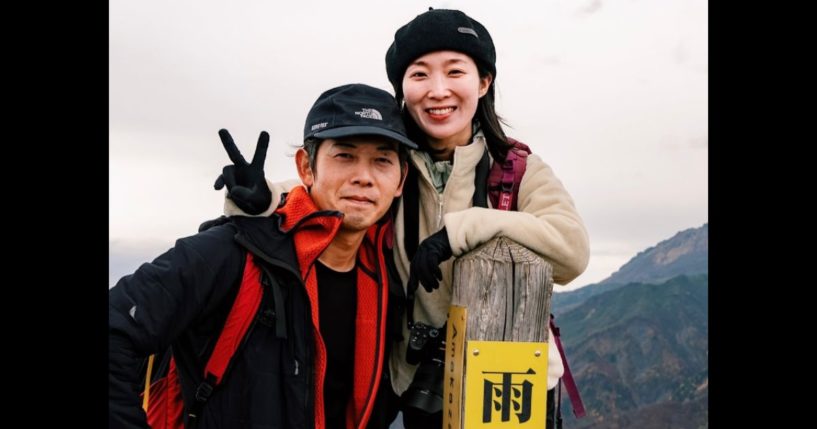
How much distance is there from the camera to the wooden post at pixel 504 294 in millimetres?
3473

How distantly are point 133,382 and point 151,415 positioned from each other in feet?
2.27

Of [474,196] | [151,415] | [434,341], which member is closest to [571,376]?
[434,341]

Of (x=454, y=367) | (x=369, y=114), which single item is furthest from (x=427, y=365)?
(x=369, y=114)

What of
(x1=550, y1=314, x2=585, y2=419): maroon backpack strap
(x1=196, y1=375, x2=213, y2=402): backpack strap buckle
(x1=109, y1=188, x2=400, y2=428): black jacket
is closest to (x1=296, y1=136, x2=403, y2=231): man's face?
(x1=109, y1=188, x2=400, y2=428): black jacket

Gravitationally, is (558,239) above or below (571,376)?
above

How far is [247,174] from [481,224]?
1234mm

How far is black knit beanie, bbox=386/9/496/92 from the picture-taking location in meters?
4.20

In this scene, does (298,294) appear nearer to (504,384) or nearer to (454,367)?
(454,367)

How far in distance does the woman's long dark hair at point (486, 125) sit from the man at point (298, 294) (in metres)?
0.38

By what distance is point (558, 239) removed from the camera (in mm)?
3703

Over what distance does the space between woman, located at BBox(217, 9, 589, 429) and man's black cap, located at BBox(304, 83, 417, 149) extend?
35 cm

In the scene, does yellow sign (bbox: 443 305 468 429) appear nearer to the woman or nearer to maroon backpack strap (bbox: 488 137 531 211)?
the woman
